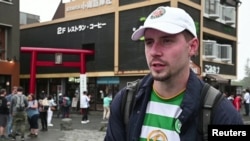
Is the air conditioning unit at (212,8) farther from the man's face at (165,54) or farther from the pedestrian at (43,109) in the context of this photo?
the man's face at (165,54)

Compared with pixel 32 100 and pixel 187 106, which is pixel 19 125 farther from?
pixel 187 106

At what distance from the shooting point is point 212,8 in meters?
30.0

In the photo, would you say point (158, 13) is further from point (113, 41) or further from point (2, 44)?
point (113, 41)

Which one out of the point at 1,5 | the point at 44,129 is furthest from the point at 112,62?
the point at 44,129

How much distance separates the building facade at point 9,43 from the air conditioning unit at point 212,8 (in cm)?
1346

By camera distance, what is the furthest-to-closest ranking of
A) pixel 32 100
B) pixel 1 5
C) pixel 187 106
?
1. pixel 1 5
2. pixel 32 100
3. pixel 187 106

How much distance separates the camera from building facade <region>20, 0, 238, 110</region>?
87.2 feet

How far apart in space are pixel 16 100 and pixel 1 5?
13352 millimetres

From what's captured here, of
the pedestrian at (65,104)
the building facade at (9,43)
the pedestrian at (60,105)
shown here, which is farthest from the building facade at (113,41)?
the building facade at (9,43)

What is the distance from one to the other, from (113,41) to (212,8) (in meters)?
8.04

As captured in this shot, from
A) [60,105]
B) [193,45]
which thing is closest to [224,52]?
[60,105]

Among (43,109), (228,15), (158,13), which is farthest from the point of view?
(228,15)

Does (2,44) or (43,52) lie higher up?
(2,44)

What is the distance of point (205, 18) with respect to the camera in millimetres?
28609
